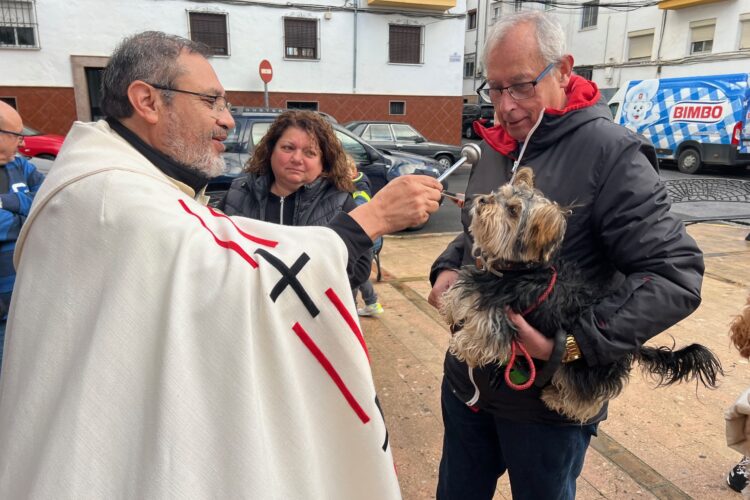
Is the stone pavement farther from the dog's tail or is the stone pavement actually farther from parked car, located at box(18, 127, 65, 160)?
parked car, located at box(18, 127, 65, 160)

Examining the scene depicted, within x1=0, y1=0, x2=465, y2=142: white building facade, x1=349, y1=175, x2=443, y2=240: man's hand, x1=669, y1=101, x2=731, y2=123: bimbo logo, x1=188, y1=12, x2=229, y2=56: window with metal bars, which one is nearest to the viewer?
x1=349, y1=175, x2=443, y2=240: man's hand

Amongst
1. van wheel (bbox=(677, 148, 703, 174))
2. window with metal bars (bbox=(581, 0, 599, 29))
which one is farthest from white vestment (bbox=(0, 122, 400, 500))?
window with metal bars (bbox=(581, 0, 599, 29))

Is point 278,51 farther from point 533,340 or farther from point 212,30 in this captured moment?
point 533,340

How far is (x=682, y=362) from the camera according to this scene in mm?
1753

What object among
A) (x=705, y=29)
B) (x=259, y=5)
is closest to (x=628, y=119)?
(x=705, y=29)

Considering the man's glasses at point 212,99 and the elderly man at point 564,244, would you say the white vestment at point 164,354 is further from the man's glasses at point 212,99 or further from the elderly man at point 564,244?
the elderly man at point 564,244

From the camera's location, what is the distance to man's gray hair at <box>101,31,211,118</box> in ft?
4.94

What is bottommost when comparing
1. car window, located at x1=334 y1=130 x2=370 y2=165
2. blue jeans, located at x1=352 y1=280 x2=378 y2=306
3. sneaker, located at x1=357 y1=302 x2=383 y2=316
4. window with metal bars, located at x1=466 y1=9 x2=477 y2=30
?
sneaker, located at x1=357 y1=302 x2=383 y2=316

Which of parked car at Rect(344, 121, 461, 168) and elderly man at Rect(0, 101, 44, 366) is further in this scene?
parked car at Rect(344, 121, 461, 168)

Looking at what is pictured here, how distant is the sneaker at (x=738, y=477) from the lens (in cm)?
262

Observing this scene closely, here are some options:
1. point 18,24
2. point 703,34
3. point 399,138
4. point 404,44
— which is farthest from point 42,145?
point 703,34

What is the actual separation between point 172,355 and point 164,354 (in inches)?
0.7

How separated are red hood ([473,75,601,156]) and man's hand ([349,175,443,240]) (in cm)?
55

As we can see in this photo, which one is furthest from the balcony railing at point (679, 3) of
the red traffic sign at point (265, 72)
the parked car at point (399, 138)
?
the red traffic sign at point (265, 72)
